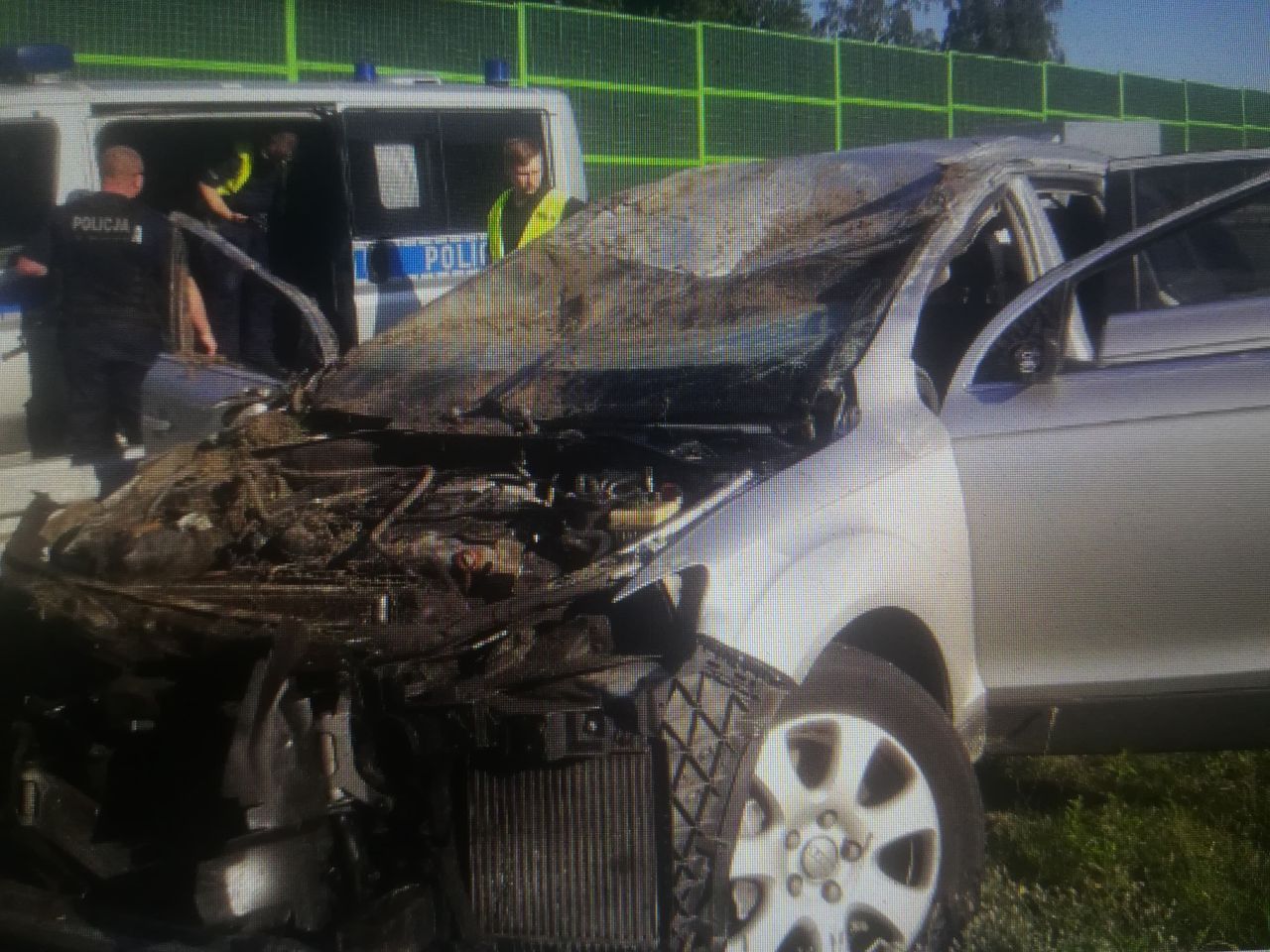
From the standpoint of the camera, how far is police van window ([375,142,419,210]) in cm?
720

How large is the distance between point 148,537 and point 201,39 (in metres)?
9.46

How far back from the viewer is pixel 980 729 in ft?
11.0

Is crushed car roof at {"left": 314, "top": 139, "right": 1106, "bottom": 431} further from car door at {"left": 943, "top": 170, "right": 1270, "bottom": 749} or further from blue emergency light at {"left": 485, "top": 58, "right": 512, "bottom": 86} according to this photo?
blue emergency light at {"left": 485, "top": 58, "right": 512, "bottom": 86}

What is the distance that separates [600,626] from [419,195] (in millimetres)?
5216

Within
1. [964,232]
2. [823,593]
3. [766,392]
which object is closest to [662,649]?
[823,593]

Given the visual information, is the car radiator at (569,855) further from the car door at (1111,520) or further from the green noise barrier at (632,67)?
the green noise barrier at (632,67)

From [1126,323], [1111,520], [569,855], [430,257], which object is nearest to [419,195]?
[430,257]

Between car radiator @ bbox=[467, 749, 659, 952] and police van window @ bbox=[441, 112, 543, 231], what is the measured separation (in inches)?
211

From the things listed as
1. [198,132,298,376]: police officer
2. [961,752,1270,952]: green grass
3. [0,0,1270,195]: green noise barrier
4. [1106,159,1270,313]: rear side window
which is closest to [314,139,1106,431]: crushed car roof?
[1106,159,1270,313]: rear side window

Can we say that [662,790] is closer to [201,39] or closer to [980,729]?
[980,729]

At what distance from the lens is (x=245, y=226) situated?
7406 mm

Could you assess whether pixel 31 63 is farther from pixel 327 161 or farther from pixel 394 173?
pixel 394 173

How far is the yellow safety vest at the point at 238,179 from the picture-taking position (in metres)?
7.94

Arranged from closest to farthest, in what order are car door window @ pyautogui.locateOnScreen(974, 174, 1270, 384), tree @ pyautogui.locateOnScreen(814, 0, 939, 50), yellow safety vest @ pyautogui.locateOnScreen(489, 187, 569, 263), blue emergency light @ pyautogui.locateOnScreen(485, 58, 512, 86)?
car door window @ pyautogui.locateOnScreen(974, 174, 1270, 384)
yellow safety vest @ pyautogui.locateOnScreen(489, 187, 569, 263)
blue emergency light @ pyautogui.locateOnScreen(485, 58, 512, 86)
tree @ pyautogui.locateOnScreen(814, 0, 939, 50)
